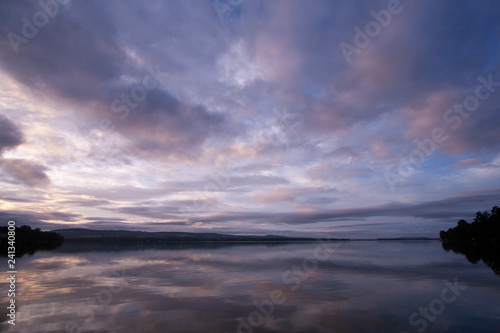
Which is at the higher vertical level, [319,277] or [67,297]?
[67,297]

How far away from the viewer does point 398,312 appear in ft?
48.3

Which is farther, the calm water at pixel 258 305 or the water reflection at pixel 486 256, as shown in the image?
the water reflection at pixel 486 256

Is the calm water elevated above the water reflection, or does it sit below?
above

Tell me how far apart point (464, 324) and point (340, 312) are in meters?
5.76

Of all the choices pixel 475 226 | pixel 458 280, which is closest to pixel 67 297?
pixel 458 280

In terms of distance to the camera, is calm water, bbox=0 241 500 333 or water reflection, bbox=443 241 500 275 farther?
water reflection, bbox=443 241 500 275

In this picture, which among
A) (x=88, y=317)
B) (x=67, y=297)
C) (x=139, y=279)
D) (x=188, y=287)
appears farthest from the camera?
(x=139, y=279)

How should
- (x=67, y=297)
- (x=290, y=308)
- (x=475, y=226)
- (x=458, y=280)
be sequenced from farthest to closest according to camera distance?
(x=475, y=226) → (x=458, y=280) → (x=67, y=297) → (x=290, y=308)

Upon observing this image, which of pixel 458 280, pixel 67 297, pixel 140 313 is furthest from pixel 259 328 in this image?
pixel 458 280

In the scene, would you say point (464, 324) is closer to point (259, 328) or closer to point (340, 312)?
point (340, 312)

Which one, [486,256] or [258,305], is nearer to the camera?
[258,305]

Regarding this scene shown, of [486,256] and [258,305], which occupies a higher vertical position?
[258,305]

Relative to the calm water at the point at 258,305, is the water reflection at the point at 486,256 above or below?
below

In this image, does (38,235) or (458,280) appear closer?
(458,280)
